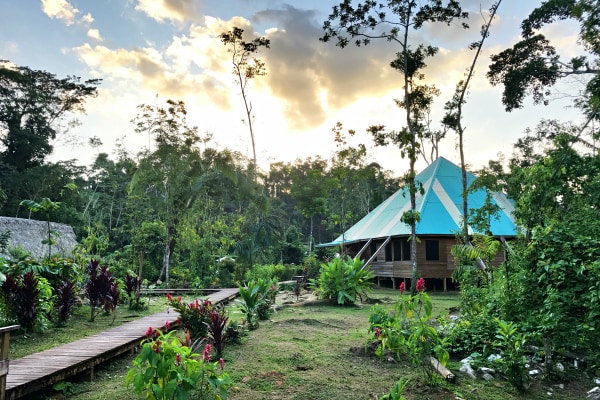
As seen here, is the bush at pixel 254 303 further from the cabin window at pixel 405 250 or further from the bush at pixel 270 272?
the cabin window at pixel 405 250

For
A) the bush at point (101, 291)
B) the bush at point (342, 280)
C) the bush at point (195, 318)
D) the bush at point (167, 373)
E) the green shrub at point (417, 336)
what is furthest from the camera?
the bush at point (342, 280)

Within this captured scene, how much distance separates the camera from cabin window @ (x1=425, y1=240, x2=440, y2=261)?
698 inches

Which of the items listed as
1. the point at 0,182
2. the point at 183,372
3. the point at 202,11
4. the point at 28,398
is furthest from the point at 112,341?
the point at 0,182

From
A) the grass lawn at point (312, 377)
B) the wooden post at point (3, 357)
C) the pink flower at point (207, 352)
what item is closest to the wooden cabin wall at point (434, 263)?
the grass lawn at point (312, 377)

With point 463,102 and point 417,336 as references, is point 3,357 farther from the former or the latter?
point 463,102

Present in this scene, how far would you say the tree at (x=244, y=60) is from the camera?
21.2 metres

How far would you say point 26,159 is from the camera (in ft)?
96.1

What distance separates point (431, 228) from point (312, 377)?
44.2 ft

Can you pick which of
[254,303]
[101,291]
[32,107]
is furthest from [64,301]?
Result: [32,107]

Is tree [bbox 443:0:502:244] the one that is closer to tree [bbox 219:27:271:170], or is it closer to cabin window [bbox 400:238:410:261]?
cabin window [bbox 400:238:410:261]

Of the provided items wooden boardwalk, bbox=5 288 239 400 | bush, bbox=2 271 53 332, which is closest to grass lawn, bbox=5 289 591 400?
wooden boardwalk, bbox=5 288 239 400

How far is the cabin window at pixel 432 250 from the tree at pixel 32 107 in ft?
89.1

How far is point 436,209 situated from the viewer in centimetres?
1806

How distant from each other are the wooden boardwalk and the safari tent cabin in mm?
12081
